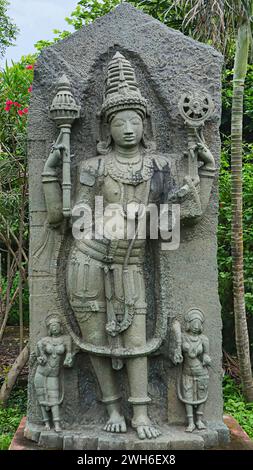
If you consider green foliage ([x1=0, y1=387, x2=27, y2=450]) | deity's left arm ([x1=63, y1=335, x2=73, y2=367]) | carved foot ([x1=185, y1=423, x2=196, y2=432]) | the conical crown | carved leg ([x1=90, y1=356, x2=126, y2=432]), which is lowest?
green foliage ([x1=0, y1=387, x2=27, y2=450])

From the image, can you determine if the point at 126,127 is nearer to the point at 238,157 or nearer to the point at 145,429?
the point at 238,157

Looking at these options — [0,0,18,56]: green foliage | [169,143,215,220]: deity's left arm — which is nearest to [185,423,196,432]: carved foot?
[169,143,215,220]: deity's left arm

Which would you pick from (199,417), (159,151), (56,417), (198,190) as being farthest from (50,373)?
(159,151)

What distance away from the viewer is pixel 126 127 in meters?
4.34

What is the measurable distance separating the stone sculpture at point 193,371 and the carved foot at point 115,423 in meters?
0.51

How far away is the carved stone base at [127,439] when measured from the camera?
13.8 feet

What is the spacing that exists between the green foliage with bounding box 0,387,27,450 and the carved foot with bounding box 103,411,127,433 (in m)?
1.44

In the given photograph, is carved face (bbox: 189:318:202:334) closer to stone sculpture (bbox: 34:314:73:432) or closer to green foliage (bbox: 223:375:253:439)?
stone sculpture (bbox: 34:314:73:432)

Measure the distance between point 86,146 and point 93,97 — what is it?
422 millimetres

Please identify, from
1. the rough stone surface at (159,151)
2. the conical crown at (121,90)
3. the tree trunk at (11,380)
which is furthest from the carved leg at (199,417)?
the tree trunk at (11,380)

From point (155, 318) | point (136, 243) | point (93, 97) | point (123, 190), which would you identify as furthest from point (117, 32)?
point (155, 318)

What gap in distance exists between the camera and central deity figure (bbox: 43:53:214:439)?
4344mm

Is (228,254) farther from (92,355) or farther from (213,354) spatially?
(92,355)

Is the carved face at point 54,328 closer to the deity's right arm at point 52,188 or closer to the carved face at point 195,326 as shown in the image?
the deity's right arm at point 52,188
